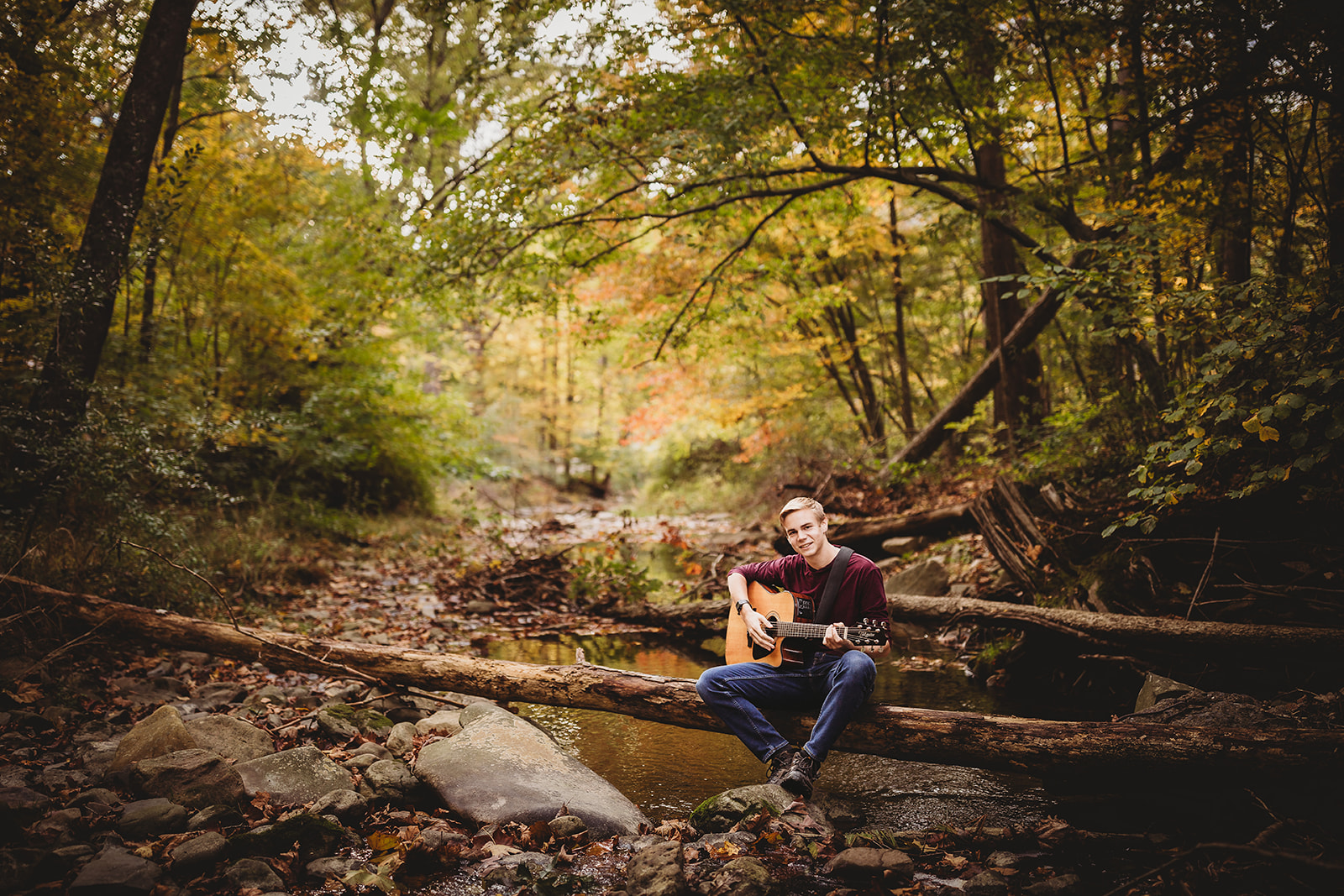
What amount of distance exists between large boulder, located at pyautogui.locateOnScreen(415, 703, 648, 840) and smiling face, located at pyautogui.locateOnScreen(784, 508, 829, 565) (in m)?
1.66

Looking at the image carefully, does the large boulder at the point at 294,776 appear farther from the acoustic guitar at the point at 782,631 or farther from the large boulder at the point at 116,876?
the acoustic guitar at the point at 782,631

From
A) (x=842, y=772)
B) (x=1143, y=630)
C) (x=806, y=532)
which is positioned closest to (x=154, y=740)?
(x=806, y=532)

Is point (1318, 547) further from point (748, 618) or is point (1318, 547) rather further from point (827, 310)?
point (827, 310)

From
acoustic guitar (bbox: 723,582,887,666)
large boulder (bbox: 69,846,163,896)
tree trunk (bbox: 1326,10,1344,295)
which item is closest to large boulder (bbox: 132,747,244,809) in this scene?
large boulder (bbox: 69,846,163,896)

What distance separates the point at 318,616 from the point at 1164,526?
7.61m

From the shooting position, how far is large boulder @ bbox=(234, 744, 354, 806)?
350 centimetres

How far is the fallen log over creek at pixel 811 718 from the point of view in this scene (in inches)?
122

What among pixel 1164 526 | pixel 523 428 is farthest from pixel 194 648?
pixel 523 428

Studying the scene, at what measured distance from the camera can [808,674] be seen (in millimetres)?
3807

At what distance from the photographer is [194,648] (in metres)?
5.07

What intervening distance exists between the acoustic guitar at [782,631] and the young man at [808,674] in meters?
0.04

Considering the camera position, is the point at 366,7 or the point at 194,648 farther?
the point at 366,7

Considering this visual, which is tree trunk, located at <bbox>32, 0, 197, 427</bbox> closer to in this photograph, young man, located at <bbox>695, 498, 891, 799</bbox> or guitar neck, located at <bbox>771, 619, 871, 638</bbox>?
young man, located at <bbox>695, 498, 891, 799</bbox>

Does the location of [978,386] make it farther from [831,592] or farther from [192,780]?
[192,780]
